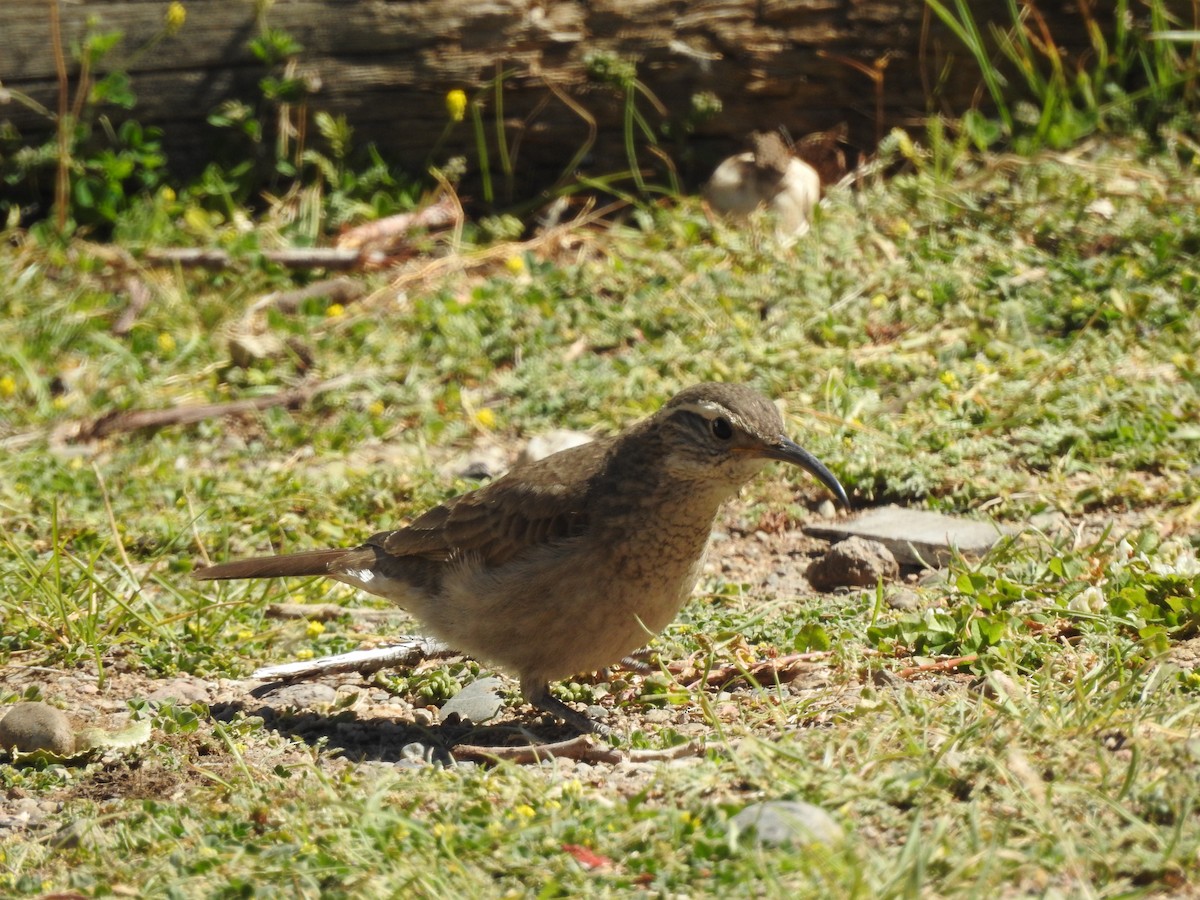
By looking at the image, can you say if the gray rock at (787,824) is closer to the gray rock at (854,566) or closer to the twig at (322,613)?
the gray rock at (854,566)

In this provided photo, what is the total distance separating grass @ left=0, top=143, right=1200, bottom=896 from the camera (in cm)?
349

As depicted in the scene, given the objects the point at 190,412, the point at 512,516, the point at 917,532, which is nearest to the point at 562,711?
the point at 512,516

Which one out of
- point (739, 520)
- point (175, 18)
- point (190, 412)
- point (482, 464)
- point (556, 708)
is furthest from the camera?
point (175, 18)

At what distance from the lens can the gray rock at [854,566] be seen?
224 inches

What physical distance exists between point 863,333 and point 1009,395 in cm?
100

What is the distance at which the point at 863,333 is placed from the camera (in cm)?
748

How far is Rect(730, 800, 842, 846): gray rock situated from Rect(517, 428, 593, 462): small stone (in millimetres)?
3467

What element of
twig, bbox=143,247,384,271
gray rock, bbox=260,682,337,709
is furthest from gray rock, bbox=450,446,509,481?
twig, bbox=143,247,384,271

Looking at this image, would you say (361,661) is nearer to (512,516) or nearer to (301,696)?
(301,696)

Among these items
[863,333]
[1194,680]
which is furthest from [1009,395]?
[1194,680]

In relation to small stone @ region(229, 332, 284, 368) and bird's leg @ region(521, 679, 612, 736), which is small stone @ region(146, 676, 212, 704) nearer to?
bird's leg @ region(521, 679, 612, 736)

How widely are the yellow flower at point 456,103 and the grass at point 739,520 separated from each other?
102 cm

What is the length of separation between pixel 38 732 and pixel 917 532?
338cm

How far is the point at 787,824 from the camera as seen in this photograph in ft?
11.0
